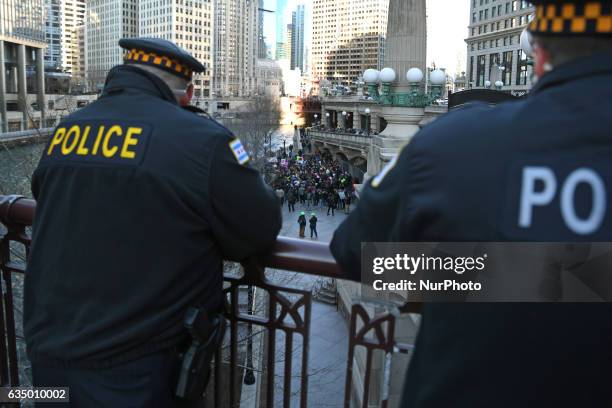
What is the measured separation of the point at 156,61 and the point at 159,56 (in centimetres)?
3

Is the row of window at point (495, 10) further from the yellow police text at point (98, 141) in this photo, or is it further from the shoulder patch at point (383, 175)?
the shoulder patch at point (383, 175)

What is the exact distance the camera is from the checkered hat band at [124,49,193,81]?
2842 millimetres

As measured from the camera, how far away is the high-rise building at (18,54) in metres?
67.6

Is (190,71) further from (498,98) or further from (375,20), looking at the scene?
(375,20)

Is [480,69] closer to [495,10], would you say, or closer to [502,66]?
[495,10]

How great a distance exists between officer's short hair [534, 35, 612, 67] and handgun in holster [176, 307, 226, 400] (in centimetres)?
178

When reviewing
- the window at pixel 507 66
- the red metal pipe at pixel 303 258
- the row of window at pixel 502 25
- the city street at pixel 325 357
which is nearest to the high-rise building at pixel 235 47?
the row of window at pixel 502 25

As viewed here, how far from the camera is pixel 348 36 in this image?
607 ft

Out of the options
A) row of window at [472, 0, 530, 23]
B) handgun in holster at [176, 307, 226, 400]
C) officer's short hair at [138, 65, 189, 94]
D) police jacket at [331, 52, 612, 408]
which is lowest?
handgun in holster at [176, 307, 226, 400]

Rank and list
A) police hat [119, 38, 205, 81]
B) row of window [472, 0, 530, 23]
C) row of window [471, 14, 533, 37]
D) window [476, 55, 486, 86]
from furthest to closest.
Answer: window [476, 55, 486, 86], row of window [472, 0, 530, 23], row of window [471, 14, 533, 37], police hat [119, 38, 205, 81]

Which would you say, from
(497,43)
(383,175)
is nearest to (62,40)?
(497,43)

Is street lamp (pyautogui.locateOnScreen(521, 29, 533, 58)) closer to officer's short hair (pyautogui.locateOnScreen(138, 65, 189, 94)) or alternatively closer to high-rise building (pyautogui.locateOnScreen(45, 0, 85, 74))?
officer's short hair (pyautogui.locateOnScreen(138, 65, 189, 94))

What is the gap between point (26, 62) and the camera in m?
78.9

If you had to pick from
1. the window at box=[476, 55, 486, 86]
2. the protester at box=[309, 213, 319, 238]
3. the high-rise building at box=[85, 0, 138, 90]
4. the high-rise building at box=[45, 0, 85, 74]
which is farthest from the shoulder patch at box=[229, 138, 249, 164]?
the high-rise building at box=[45, 0, 85, 74]
